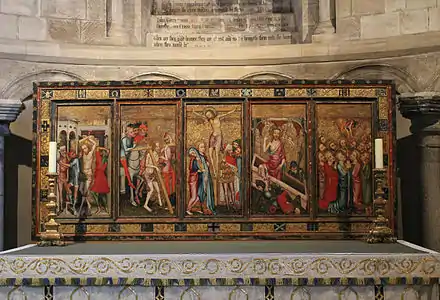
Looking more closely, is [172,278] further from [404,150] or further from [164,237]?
[404,150]

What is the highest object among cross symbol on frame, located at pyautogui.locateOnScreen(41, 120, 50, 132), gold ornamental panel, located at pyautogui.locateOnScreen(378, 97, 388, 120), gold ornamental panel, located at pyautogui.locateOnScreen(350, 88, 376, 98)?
gold ornamental panel, located at pyautogui.locateOnScreen(350, 88, 376, 98)

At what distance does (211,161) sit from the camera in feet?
22.2

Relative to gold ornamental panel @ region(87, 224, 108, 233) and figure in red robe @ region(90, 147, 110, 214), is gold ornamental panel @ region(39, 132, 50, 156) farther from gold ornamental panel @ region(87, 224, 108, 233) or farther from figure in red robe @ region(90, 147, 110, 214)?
gold ornamental panel @ region(87, 224, 108, 233)

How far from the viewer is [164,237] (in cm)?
663

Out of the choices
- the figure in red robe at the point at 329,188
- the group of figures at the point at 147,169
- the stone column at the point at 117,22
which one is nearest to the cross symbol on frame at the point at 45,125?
the group of figures at the point at 147,169

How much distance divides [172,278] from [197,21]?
15.1 feet

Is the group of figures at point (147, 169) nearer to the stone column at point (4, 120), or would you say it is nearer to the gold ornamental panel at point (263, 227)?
the gold ornamental panel at point (263, 227)

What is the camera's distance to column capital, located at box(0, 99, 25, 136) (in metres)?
7.38

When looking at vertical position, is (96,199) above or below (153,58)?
below

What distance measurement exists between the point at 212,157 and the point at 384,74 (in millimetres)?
2469

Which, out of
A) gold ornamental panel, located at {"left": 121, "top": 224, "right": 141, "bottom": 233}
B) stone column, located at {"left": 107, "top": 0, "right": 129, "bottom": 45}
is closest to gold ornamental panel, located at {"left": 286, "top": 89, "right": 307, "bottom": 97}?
gold ornamental panel, located at {"left": 121, "top": 224, "right": 141, "bottom": 233}

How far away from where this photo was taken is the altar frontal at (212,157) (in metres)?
6.66

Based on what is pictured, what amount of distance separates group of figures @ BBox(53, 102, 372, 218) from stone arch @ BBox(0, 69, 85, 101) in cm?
108

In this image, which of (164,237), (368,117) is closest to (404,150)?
(368,117)
